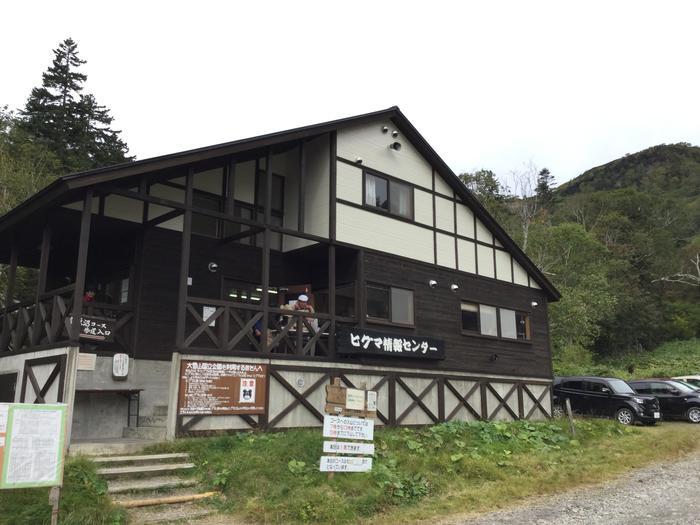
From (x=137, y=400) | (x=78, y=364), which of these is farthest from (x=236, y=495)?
(x=137, y=400)

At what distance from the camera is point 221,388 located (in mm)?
11328

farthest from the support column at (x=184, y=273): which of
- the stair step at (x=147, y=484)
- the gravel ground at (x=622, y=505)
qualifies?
the gravel ground at (x=622, y=505)

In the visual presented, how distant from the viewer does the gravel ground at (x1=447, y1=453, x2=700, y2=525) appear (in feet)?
26.4

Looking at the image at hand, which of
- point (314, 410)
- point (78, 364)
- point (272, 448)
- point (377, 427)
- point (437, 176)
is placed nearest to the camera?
point (272, 448)

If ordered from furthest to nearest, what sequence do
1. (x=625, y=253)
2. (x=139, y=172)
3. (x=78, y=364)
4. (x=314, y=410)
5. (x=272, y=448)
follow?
(x=625, y=253), (x=314, y=410), (x=139, y=172), (x=78, y=364), (x=272, y=448)

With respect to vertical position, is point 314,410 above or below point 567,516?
above

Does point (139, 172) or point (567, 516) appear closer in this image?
point (567, 516)

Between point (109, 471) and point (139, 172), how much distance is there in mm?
5418

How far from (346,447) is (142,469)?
3.03m

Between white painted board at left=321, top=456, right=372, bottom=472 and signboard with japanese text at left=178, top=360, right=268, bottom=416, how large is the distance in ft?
10.3

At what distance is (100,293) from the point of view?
14.8m

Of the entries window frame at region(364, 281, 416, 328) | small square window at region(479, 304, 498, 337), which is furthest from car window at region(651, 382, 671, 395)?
window frame at region(364, 281, 416, 328)

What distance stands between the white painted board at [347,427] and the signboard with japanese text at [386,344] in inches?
175

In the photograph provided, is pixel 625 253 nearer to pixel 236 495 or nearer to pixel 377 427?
pixel 377 427
